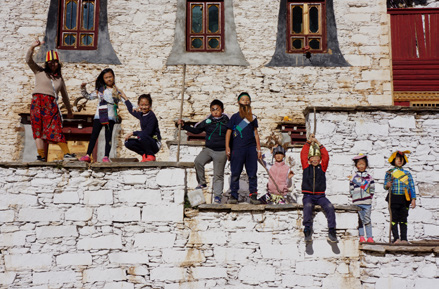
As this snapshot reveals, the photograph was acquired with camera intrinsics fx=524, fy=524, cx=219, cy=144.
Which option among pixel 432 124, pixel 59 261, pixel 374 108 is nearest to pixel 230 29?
pixel 374 108

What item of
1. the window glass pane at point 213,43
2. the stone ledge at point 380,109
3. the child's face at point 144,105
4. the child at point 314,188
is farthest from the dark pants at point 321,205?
the window glass pane at point 213,43

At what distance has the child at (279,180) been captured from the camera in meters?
8.26

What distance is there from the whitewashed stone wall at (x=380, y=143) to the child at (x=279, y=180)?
1.54 meters

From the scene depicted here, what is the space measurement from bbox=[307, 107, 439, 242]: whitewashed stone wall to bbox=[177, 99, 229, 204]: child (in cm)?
239

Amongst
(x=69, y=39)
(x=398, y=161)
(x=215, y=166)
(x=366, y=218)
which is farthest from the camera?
(x=69, y=39)

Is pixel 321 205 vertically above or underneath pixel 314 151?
underneath

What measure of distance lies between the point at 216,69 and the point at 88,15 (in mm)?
3468

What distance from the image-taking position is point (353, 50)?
12.7 metres

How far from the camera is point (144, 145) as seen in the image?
8188 millimetres

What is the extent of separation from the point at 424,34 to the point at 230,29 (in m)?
5.40

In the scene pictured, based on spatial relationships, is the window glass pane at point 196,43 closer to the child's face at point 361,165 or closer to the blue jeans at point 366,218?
the child's face at point 361,165

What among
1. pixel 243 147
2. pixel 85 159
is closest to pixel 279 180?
pixel 243 147

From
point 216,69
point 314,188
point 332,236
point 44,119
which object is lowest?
point 332,236

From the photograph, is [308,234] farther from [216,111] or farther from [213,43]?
[213,43]
